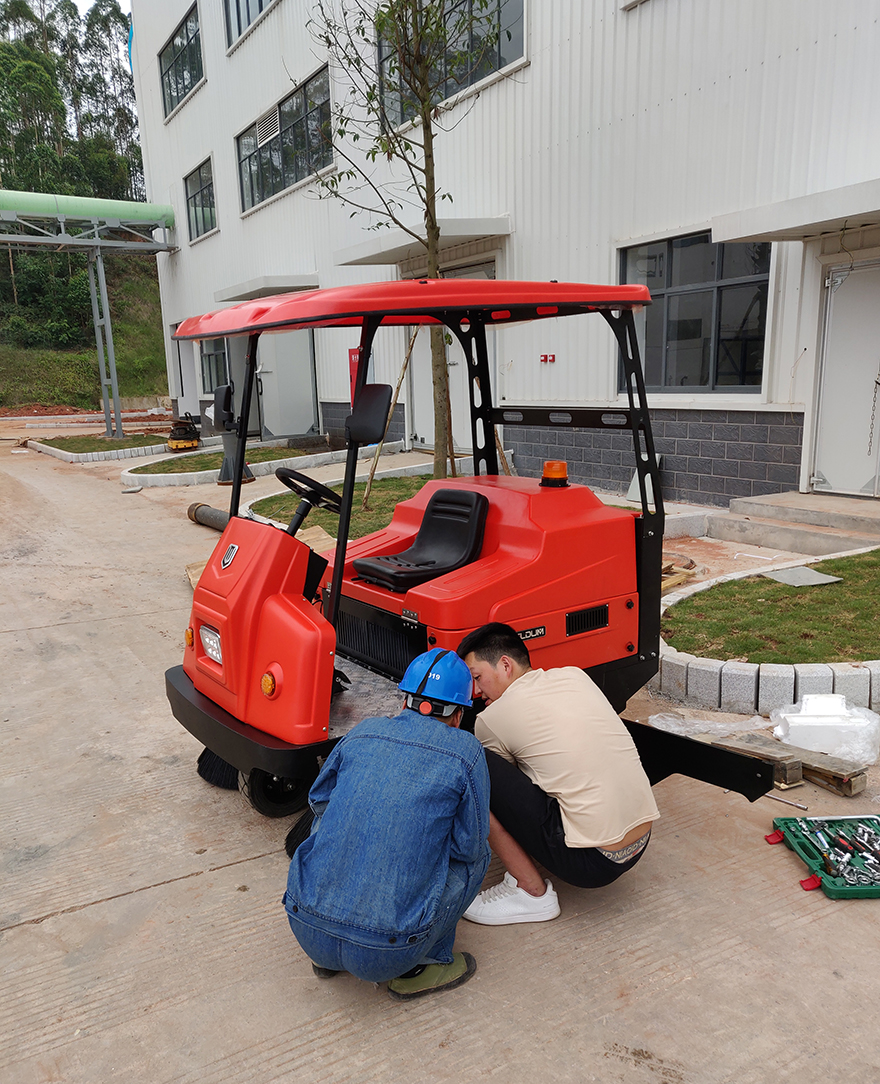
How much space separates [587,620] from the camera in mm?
3637

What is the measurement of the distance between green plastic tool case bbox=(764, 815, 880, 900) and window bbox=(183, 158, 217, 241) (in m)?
21.7

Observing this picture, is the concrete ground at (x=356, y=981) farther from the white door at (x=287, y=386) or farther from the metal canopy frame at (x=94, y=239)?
the metal canopy frame at (x=94, y=239)

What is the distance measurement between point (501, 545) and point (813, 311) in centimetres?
528

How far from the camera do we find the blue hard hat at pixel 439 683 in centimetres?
248

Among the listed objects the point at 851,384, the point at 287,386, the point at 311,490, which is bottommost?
the point at 311,490

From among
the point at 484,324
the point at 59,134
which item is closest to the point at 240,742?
the point at 484,324

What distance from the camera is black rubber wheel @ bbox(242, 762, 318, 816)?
129 inches

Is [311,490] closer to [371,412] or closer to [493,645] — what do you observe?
[371,412]

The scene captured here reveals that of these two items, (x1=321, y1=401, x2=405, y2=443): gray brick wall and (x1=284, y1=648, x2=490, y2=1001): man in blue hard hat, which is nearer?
(x1=284, y1=648, x2=490, y2=1001): man in blue hard hat

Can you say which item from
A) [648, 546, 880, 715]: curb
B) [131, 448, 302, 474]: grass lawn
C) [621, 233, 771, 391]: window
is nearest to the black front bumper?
[648, 546, 880, 715]: curb

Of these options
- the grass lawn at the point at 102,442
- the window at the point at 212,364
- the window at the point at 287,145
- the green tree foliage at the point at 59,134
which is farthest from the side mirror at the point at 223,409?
the green tree foliage at the point at 59,134

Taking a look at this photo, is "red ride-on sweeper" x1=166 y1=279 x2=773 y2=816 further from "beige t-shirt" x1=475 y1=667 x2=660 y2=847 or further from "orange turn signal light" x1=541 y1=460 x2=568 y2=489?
"beige t-shirt" x1=475 y1=667 x2=660 y2=847

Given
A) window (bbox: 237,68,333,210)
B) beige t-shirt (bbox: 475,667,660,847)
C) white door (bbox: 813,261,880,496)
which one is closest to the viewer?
beige t-shirt (bbox: 475,667,660,847)

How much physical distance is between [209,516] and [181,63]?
18.6 meters
